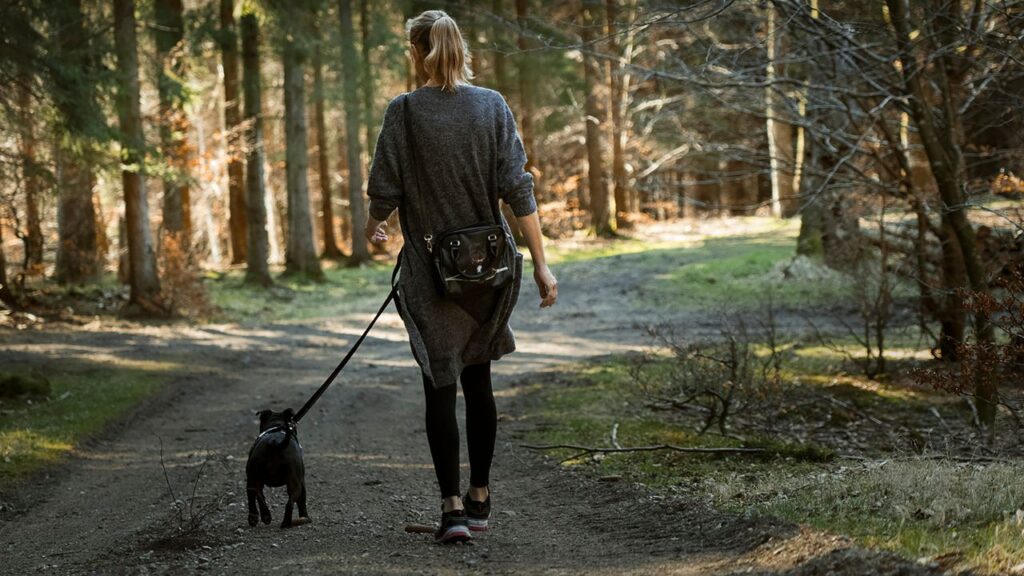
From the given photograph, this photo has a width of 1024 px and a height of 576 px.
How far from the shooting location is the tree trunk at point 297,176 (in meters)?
25.1

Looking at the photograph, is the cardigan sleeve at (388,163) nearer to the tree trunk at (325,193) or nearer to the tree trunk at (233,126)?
the tree trunk at (233,126)

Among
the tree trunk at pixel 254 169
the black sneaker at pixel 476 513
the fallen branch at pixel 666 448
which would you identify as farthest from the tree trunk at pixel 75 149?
the black sneaker at pixel 476 513

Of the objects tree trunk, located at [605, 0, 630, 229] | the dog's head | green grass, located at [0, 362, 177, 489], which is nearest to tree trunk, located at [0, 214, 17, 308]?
green grass, located at [0, 362, 177, 489]

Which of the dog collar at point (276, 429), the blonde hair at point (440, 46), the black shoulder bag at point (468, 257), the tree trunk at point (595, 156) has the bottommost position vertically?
the dog collar at point (276, 429)

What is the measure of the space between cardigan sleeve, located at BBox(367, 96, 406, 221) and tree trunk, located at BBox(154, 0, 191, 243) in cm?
1385

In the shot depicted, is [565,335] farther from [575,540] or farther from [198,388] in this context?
[575,540]

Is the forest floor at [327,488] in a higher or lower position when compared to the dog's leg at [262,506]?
lower

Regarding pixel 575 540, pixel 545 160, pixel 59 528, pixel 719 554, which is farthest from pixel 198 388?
pixel 545 160

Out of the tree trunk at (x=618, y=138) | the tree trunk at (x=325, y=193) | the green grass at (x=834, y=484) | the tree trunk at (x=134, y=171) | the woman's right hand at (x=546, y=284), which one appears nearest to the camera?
the green grass at (x=834, y=484)

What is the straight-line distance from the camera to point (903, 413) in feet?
32.8

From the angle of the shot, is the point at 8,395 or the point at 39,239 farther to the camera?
the point at 39,239

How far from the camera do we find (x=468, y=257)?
4.50m

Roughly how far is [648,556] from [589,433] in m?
4.42

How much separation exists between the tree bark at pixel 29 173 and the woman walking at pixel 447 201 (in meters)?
8.98
